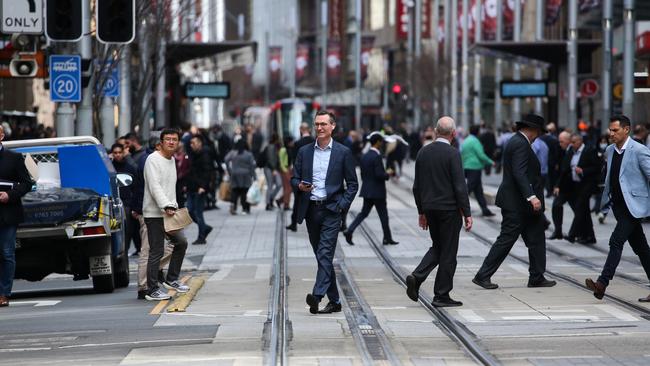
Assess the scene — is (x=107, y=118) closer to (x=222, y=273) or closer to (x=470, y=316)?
(x=222, y=273)

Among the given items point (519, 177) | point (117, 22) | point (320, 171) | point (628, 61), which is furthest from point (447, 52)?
point (320, 171)

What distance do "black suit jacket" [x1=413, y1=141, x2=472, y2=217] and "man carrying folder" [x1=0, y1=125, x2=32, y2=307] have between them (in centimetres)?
409

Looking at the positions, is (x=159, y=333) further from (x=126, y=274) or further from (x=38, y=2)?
(x=38, y=2)

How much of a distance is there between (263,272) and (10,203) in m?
5.01

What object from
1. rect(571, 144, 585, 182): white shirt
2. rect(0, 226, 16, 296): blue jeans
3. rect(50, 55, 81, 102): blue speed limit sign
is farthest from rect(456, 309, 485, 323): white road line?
rect(571, 144, 585, 182): white shirt

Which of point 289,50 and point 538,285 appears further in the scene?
point 289,50

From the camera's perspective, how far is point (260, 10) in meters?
186

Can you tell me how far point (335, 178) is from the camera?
14.3 m

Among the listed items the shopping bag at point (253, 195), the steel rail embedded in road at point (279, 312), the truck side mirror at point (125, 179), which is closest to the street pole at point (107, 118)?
the shopping bag at point (253, 195)

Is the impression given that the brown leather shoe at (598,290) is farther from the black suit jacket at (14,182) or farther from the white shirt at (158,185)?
the black suit jacket at (14,182)

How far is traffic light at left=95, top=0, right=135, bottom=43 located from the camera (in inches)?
800

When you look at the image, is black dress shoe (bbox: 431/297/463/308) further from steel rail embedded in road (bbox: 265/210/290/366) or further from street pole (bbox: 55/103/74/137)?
street pole (bbox: 55/103/74/137)

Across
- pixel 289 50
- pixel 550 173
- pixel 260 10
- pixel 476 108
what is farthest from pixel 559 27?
pixel 260 10

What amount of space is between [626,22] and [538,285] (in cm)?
1791
